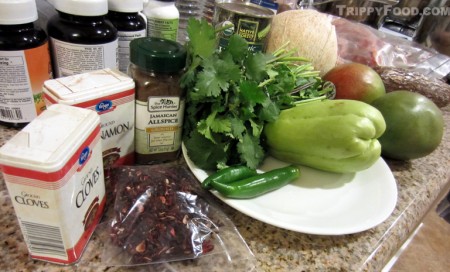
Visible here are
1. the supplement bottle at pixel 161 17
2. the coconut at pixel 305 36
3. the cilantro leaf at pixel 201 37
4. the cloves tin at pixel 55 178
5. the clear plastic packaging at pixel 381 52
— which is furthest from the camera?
the clear plastic packaging at pixel 381 52

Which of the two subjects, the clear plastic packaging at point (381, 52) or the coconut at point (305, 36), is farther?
the clear plastic packaging at point (381, 52)

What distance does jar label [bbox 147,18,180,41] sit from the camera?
630 mm

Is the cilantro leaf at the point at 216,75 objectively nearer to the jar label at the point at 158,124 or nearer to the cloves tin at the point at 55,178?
the jar label at the point at 158,124

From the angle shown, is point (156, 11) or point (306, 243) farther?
point (156, 11)

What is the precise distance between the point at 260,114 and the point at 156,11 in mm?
291

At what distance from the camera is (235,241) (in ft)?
1.43

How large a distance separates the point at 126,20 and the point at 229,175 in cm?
33

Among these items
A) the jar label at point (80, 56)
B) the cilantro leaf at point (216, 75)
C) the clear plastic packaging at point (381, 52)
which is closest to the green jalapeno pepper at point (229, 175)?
the cilantro leaf at point (216, 75)

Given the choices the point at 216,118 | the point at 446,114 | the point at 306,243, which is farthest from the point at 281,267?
the point at 446,114

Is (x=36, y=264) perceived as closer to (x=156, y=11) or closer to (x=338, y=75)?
(x=156, y=11)

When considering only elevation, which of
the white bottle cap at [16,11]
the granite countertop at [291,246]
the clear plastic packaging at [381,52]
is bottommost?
the granite countertop at [291,246]

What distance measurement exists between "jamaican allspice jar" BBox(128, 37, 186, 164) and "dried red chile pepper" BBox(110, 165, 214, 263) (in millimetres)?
61

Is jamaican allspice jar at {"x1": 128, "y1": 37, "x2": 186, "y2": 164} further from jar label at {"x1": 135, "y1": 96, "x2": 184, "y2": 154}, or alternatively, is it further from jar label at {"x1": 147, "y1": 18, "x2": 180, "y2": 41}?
jar label at {"x1": 147, "y1": 18, "x2": 180, "y2": 41}

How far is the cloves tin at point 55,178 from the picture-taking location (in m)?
0.29
